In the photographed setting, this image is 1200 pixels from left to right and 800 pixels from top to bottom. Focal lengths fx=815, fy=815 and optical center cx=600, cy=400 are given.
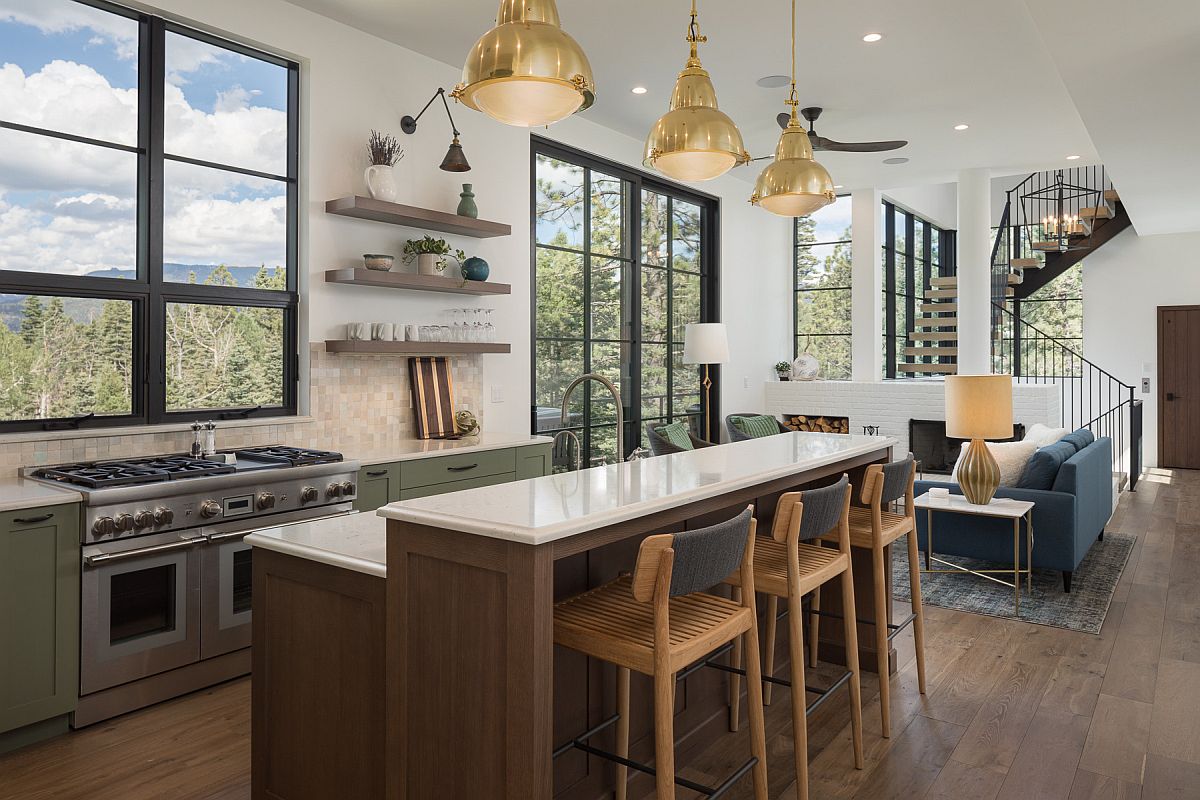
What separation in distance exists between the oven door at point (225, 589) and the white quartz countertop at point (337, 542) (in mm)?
993

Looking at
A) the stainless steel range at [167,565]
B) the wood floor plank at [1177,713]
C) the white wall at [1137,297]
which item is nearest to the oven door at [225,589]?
the stainless steel range at [167,565]

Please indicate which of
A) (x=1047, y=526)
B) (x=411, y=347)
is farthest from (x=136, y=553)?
(x=1047, y=526)

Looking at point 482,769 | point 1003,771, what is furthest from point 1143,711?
point 482,769

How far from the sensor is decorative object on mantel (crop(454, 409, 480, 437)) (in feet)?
15.9

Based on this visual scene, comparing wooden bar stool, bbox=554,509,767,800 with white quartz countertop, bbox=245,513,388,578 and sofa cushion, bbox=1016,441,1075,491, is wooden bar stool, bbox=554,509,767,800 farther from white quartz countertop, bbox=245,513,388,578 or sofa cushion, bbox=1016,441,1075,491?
sofa cushion, bbox=1016,441,1075,491

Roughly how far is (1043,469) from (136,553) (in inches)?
179

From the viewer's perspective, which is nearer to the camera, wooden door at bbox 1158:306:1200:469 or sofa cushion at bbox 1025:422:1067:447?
sofa cushion at bbox 1025:422:1067:447

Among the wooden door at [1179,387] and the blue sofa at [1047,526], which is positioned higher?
the wooden door at [1179,387]

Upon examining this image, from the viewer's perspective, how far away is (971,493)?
181 inches

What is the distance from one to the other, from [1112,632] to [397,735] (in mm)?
3606

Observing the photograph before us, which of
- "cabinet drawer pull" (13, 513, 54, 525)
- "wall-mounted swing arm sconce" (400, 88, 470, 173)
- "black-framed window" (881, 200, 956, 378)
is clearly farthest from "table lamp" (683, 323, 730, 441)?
"cabinet drawer pull" (13, 513, 54, 525)

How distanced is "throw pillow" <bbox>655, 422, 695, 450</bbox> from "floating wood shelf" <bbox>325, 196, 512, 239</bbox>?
1784mm

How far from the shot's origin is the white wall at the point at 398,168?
4.15 m

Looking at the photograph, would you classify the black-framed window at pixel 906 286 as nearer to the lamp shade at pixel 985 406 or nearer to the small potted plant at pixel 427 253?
the lamp shade at pixel 985 406
